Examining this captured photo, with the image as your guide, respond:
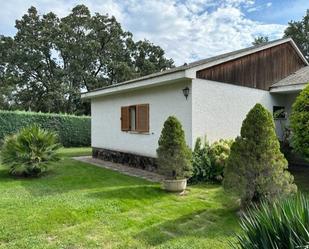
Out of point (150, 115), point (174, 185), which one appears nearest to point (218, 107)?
point (150, 115)

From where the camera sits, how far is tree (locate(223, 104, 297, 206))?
5.67 metres

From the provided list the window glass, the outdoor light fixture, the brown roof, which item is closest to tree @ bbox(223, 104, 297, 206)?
the outdoor light fixture

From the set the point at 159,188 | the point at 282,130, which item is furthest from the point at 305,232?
the point at 282,130

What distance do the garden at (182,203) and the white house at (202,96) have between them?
3.82 feet

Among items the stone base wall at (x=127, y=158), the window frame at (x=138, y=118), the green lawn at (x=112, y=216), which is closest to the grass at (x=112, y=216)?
the green lawn at (x=112, y=216)

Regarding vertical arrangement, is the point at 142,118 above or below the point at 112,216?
above

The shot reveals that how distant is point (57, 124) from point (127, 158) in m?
10.8

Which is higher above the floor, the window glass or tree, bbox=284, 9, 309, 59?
tree, bbox=284, 9, 309, 59

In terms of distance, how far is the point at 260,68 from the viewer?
1150 centimetres

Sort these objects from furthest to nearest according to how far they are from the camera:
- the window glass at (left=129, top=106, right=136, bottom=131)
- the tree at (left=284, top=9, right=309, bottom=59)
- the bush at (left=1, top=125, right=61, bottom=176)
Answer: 1. the tree at (left=284, top=9, right=309, bottom=59)
2. the window glass at (left=129, top=106, right=136, bottom=131)
3. the bush at (left=1, top=125, right=61, bottom=176)

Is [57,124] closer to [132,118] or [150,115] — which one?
[132,118]

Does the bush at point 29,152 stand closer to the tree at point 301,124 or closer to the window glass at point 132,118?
the window glass at point 132,118

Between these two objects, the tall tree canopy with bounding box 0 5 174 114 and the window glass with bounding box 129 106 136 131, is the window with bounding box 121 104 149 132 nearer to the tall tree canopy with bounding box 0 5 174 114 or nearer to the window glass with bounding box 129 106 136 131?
the window glass with bounding box 129 106 136 131

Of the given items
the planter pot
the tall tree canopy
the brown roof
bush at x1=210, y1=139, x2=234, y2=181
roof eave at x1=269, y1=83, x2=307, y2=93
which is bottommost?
the planter pot
